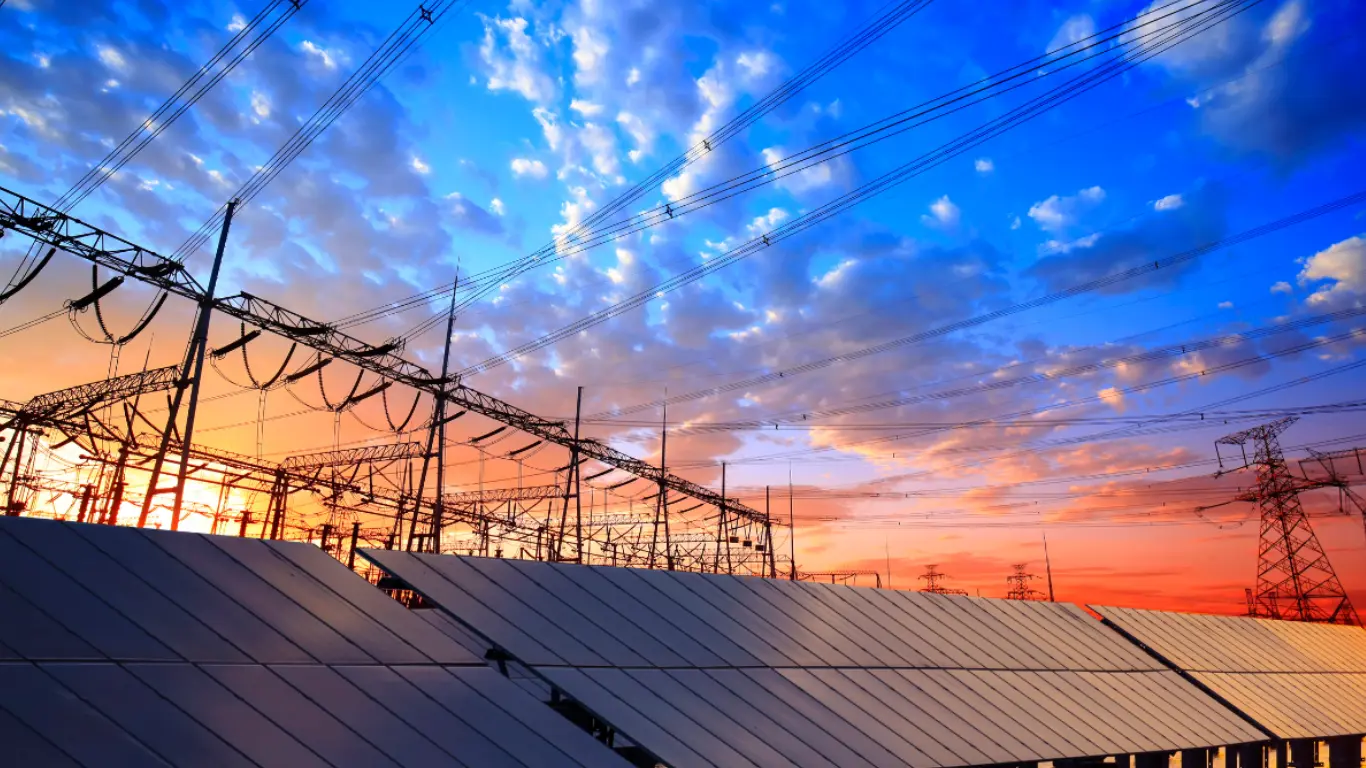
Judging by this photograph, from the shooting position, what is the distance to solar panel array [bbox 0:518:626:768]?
9336 millimetres

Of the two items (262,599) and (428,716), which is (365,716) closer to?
(428,716)

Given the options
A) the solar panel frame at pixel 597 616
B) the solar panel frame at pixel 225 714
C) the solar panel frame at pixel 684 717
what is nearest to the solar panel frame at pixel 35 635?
the solar panel frame at pixel 225 714

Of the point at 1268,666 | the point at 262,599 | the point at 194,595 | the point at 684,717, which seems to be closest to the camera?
the point at 194,595

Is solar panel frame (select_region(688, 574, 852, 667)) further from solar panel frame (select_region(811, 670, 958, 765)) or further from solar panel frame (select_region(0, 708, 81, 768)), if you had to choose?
solar panel frame (select_region(0, 708, 81, 768))

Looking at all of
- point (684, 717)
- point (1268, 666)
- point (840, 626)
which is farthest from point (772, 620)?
point (1268, 666)

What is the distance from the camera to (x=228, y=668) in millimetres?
10859

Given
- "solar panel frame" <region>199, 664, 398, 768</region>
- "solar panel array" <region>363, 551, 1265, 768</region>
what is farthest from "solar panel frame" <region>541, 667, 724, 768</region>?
"solar panel frame" <region>199, 664, 398, 768</region>

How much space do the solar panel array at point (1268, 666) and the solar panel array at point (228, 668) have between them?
27.8 metres

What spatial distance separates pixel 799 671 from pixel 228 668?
12.0 m

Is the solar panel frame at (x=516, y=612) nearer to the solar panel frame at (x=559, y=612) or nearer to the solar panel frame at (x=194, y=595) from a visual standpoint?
the solar panel frame at (x=559, y=612)

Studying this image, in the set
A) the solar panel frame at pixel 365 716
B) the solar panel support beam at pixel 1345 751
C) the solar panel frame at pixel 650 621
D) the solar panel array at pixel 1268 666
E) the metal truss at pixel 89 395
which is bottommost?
the solar panel support beam at pixel 1345 751

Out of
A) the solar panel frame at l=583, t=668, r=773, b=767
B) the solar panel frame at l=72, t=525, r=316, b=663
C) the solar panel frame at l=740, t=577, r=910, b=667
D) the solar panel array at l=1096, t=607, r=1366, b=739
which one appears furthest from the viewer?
the solar panel array at l=1096, t=607, r=1366, b=739

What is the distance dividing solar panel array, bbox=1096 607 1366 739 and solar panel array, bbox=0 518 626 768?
27761 millimetres

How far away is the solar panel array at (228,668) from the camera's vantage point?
934cm
